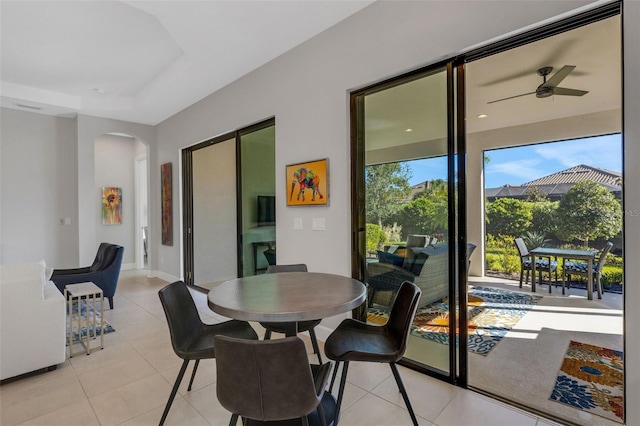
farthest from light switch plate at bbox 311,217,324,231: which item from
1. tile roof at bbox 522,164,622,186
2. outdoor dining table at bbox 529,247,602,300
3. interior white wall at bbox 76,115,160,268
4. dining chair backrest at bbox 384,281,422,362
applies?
interior white wall at bbox 76,115,160,268

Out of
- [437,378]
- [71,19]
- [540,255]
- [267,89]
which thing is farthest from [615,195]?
[71,19]

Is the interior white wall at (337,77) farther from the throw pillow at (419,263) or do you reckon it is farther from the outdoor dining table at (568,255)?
the outdoor dining table at (568,255)

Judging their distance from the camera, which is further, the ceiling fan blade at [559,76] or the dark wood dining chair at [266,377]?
the ceiling fan blade at [559,76]

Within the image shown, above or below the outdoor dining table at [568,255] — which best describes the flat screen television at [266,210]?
above

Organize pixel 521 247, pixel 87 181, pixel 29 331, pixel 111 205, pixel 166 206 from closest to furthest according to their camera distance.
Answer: pixel 29 331 → pixel 521 247 → pixel 87 181 → pixel 166 206 → pixel 111 205

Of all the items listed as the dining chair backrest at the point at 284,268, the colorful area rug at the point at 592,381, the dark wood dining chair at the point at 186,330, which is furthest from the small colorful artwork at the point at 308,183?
the colorful area rug at the point at 592,381

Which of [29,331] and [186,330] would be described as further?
[29,331]

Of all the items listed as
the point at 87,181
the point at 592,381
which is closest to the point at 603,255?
the point at 592,381

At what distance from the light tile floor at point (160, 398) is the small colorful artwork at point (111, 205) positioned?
4.94 m

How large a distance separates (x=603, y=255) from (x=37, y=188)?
791 centimetres

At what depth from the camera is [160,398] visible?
218 centimetres

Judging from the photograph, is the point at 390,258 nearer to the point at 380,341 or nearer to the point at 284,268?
the point at 284,268

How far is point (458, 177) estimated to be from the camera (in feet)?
7.56

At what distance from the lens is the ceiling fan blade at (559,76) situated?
273 cm
